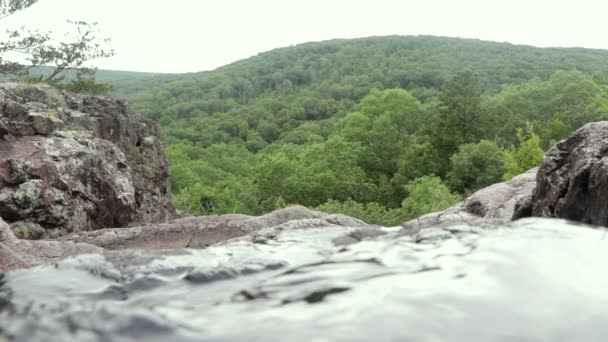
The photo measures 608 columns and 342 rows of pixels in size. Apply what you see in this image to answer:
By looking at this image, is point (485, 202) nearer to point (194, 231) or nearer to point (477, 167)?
point (194, 231)

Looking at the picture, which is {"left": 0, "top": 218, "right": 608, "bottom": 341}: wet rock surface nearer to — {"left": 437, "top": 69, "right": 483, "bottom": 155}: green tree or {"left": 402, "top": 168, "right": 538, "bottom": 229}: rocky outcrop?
{"left": 402, "top": 168, "right": 538, "bottom": 229}: rocky outcrop

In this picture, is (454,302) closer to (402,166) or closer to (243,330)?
(243,330)

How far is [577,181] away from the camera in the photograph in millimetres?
5820

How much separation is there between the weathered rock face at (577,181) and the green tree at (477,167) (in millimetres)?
25704

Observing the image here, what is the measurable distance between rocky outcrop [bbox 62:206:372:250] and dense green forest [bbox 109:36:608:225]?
832 cm

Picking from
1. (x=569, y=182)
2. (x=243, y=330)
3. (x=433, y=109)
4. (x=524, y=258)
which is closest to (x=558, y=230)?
(x=524, y=258)

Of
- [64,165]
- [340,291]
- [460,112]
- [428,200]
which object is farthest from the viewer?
[460,112]

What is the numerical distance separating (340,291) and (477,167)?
33178 millimetres

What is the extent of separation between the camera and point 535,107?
152 feet

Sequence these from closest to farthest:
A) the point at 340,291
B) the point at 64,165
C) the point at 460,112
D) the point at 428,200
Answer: the point at 340,291
the point at 64,165
the point at 428,200
the point at 460,112

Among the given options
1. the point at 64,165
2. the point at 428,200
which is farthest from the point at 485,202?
the point at 428,200

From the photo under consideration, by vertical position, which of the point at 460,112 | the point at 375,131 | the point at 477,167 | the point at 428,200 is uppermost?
the point at 460,112

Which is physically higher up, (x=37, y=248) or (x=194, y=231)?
(x=37, y=248)

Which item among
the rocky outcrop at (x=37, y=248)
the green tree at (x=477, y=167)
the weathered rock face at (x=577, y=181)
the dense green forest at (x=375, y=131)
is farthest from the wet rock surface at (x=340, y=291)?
the green tree at (x=477, y=167)
